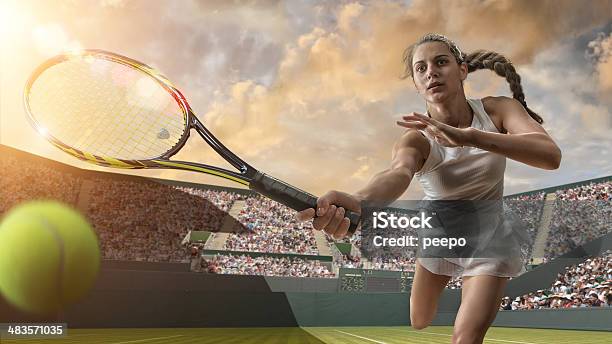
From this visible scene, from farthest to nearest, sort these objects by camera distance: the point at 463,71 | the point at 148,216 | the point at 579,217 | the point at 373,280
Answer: the point at 148,216
the point at 373,280
the point at 579,217
the point at 463,71

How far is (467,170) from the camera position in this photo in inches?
124

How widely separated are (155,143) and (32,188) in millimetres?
19617

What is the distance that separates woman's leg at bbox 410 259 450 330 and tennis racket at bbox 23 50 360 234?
4.24 ft

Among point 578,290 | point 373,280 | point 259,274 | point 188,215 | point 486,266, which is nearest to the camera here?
point 486,266

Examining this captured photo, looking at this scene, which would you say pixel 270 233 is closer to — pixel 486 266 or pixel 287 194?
pixel 486 266

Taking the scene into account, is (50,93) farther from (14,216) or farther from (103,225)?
(103,225)

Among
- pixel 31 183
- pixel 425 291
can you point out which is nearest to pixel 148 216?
pixel 31 183

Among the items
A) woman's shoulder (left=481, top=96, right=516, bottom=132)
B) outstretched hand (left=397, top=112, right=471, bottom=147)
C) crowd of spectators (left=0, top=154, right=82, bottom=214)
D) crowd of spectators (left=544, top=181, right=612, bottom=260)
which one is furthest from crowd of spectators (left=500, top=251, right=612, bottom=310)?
crowd of spectators (left=0, top=154, right=82, bottom=214)

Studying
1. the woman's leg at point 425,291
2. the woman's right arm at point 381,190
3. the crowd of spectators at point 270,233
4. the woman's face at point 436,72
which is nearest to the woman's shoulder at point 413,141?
the woman's right arm at point 381,190

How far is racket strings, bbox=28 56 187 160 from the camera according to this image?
442 cm

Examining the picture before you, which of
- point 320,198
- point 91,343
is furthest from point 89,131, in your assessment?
point 91,343

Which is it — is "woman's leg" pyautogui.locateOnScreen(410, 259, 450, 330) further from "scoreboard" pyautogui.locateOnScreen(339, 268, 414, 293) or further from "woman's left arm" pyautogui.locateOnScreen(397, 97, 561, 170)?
"scoreboard" pyautogui.locateOnScreen(339, 268, 414, 293)

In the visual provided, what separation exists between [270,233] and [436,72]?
74.5 feet

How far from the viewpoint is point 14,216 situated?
1831cm
